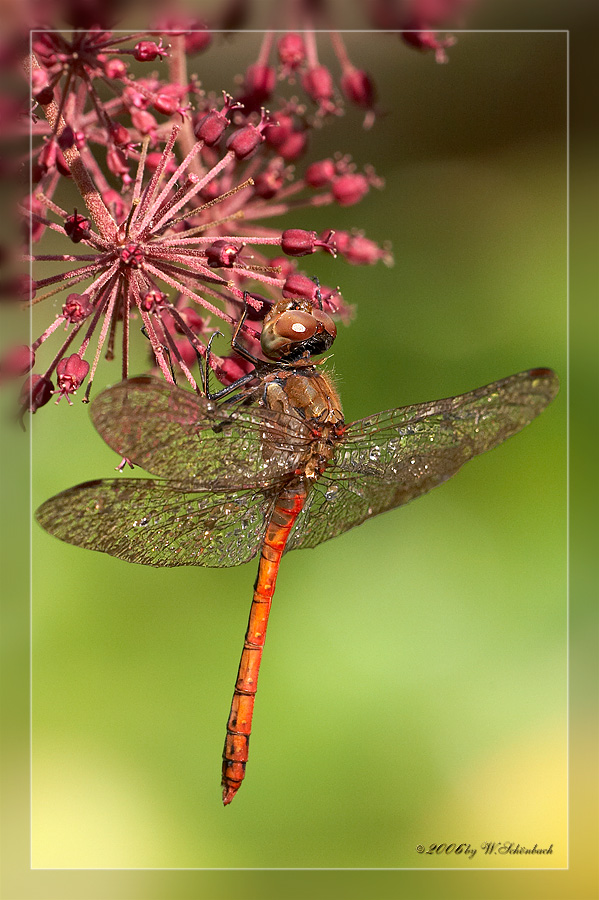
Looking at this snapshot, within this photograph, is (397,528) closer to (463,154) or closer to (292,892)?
(292,892)

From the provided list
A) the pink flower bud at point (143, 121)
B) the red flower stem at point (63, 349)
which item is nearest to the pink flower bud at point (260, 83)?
the pink flower bud at point (143, 121)

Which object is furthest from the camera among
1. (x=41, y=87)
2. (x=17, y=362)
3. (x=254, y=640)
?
(x=254, y=640)

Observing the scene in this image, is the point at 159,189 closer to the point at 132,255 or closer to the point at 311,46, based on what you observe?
the point at 132,255

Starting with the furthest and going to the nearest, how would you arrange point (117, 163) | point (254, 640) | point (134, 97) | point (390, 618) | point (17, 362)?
1. point (390, 618)
2. point (254, 640)
3. point (117, 163)
4. point (134, 97)
5. point (17, 362)

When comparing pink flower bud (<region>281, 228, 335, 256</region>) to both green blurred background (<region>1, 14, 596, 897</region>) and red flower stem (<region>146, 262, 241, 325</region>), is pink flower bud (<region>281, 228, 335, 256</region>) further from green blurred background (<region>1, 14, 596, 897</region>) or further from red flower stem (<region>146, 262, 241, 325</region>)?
green blurred background (<region>1, 14, 596, 897</region>)

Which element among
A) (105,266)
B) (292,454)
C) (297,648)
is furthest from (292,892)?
(105,266)

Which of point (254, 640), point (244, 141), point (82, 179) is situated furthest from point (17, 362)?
point (254, 640)
